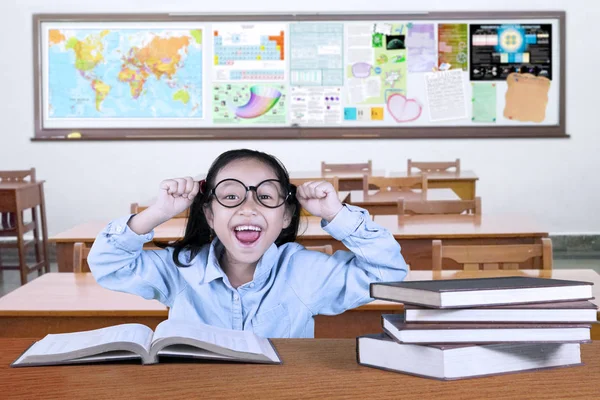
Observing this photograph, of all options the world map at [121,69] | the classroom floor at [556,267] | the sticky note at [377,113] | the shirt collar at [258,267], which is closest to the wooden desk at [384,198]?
the classroom floor at [556,267]

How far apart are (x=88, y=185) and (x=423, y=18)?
304 centimetres

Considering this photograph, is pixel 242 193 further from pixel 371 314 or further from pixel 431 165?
pixel 431 165

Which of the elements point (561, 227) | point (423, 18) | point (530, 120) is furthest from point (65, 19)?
point (561, 227)

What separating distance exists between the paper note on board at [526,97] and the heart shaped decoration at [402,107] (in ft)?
2.38

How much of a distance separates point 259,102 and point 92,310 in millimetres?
4591

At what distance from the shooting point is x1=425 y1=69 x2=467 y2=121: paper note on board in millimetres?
6777

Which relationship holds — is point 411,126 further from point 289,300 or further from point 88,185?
point 289,300

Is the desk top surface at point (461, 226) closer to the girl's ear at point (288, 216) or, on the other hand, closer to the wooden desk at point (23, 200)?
the girl's ear at point (288, 216)

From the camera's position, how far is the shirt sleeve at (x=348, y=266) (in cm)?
149

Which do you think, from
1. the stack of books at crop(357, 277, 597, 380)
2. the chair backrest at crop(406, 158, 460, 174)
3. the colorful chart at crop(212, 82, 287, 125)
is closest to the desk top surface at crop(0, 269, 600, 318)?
the stack of books at crop(357, 277, 597, 380)

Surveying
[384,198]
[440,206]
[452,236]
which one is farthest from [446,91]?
[452,236]

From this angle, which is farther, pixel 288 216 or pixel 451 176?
pixel 451 176

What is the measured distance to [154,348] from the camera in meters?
1.18

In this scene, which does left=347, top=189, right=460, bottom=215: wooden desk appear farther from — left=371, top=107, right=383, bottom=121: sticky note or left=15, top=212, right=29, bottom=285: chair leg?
left=15, top=212, right=29, bottom=285: chair leg
